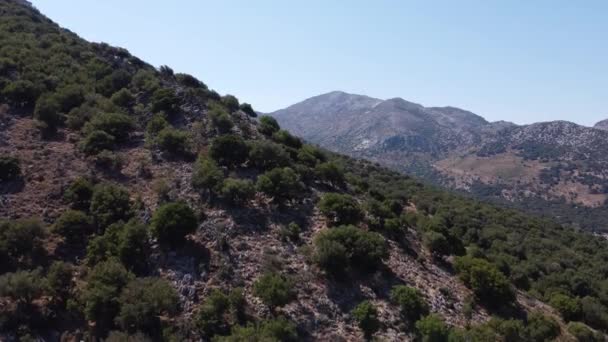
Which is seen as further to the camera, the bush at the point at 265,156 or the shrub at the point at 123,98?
the shrub at the point at 123,98

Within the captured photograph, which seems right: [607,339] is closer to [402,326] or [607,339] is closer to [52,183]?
[402,326]

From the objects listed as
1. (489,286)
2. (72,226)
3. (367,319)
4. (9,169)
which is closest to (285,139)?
(72,226)

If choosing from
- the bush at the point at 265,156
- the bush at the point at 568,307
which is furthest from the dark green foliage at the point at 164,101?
the bush at the point at 568,307

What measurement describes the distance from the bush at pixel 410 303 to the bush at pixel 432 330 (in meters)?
Result: 1.44

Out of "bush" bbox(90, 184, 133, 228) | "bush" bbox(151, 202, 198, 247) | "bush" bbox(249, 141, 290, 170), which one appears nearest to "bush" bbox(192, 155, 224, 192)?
"bush" bbox(249, 141, 290, 170)

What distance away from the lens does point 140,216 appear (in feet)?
88.9

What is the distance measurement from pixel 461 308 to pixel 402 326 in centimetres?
470

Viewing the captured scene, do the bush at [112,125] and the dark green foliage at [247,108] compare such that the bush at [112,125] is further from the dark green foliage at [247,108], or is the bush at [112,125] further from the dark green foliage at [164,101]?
the dark green foliage at [247,108]

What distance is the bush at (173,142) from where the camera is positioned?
34.9 meters

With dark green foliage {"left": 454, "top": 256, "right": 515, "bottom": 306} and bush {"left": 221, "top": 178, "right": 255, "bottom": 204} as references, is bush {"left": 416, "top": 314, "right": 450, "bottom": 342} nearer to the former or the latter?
dark green foliage {"left": 454, "top": 256, "right": 515, "bottom": 306}

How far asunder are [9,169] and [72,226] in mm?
7921

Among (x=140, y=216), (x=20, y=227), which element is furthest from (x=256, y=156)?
(x=20, y=227)

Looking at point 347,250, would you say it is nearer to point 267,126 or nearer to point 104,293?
point 104,293

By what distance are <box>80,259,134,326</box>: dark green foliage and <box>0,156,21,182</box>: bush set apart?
1240 centimetres
